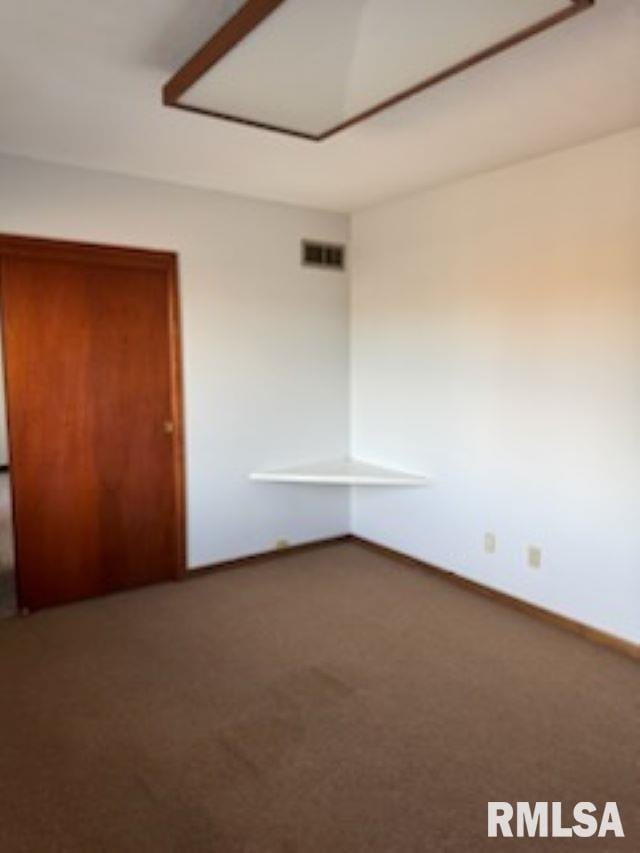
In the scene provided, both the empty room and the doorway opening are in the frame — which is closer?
the empty room

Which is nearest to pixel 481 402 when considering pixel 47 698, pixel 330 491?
pixel 330 491

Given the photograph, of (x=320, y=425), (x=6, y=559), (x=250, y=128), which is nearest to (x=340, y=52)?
(x=250, y=128)

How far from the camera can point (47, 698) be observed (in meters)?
2.69

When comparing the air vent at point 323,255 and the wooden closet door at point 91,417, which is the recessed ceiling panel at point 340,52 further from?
the air vent at point 323,255

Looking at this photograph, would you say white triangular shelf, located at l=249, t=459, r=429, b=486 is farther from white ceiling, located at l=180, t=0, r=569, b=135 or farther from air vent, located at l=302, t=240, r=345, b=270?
white ceiling, located at l=180, t=0, r=569, b=135

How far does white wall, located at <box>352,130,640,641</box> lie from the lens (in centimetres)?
303

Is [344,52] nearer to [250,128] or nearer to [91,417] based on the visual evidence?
[250,128]

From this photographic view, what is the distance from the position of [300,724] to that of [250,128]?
2.55 m

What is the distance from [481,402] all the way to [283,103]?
2.07 m

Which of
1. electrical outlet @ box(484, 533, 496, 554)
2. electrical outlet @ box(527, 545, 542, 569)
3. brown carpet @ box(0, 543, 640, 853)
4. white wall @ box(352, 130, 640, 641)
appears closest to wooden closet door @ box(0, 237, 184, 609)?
brown carpet @ box(0, 543, 640, 853)

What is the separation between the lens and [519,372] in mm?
3471

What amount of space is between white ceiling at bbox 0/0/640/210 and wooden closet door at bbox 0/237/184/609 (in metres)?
0.63

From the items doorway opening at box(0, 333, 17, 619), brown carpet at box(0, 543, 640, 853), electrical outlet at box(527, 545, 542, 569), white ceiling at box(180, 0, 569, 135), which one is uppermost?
white ceiling at box(180, 0, 569, 135)

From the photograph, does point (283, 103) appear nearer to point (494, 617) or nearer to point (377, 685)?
point (377, 685)
